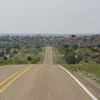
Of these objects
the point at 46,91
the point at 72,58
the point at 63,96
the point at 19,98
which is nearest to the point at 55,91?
the point at 46,91

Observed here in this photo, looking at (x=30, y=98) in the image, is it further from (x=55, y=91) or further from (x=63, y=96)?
(x=55, y=91)

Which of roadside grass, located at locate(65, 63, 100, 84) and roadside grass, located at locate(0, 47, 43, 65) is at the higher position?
roadside grass, located at locate(65, 63, 100, 84)

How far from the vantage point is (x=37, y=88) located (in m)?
15.7

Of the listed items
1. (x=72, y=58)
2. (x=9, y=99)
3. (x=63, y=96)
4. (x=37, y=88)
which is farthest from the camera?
(x=72, y=58)

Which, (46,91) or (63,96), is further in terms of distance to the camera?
(46,91)

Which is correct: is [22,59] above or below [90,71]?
below

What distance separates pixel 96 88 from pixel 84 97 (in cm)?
323

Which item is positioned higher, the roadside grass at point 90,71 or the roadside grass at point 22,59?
the roadside grass at point 90,71

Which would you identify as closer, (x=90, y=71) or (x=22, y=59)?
(x=90, y=71)

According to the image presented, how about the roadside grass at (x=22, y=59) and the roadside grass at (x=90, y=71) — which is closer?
the roadside grass at (x=90, y=71)

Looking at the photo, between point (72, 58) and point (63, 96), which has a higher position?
point (63, 96)

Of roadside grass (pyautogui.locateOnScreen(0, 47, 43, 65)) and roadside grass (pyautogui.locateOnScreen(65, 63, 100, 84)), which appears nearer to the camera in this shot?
roadside grass (pyautogui.locateOnScreen(65, 63, 100, 84))

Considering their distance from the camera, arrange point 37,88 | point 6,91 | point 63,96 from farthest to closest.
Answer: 1. point 37,88
2. point 6,91
3. point 63,96

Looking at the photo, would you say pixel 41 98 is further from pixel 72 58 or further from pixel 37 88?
pixel 72 58
